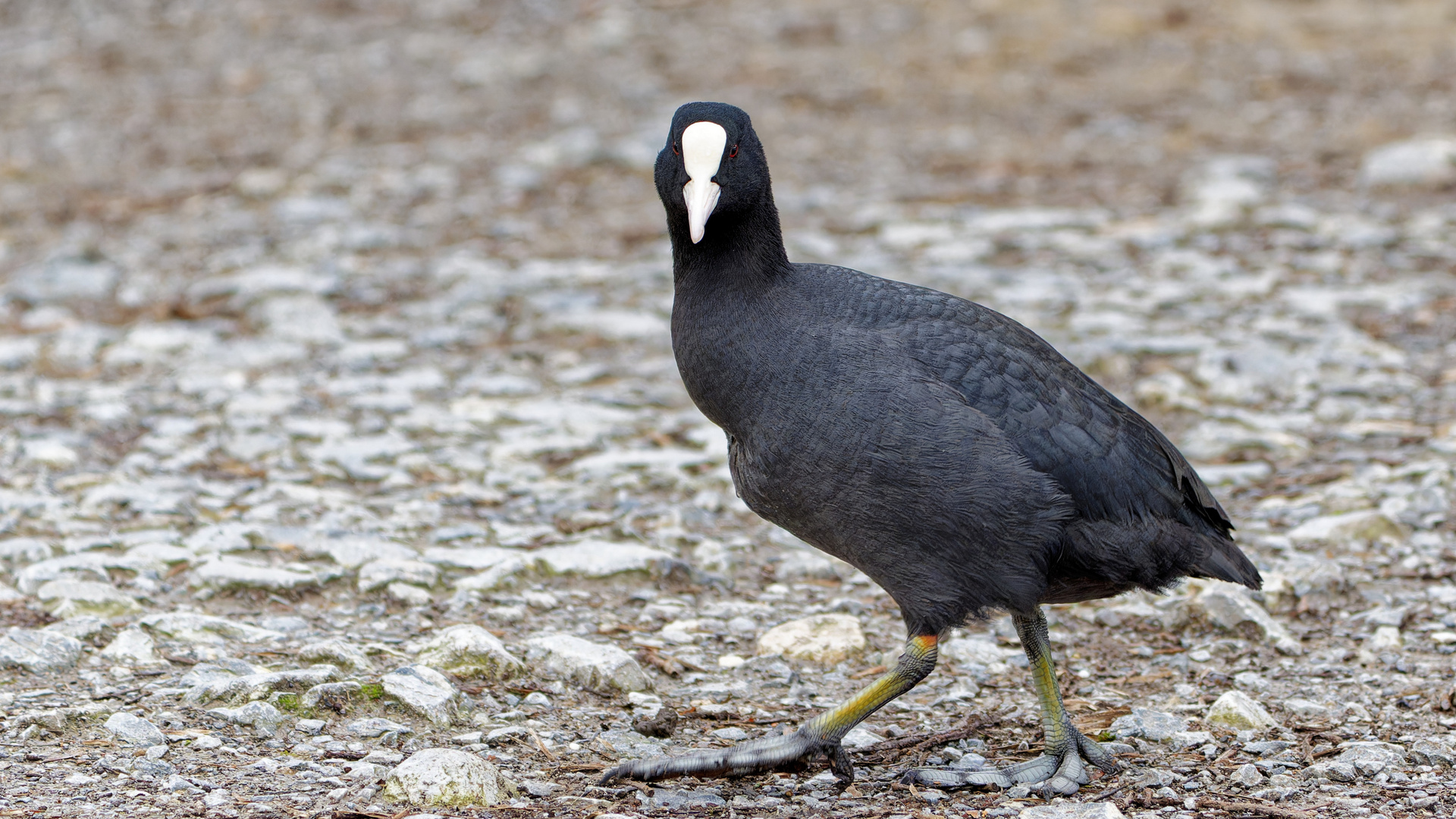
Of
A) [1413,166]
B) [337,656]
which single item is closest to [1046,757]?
[337,656]

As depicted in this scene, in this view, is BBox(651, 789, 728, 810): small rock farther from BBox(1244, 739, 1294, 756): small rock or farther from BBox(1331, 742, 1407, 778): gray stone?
BBox(1331, 742, 1407, 778): gray stone

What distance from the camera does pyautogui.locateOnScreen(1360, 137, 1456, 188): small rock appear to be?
35.2ft

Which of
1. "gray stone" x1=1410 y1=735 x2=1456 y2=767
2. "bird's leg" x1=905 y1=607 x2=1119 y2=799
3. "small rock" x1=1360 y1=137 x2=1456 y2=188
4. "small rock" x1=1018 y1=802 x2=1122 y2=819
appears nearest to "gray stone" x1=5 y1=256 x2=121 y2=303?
"bird's leg" x1=905 y1=607 x2=1119 y2=799

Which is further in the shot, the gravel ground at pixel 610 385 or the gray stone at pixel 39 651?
the gray stone at pixel 39 651

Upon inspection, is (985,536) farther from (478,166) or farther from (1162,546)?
(478,166)

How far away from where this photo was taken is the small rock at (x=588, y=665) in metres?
5.06

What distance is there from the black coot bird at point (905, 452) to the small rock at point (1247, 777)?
355 mm

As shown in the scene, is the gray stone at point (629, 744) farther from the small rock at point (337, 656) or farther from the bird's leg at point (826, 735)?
the small rock at point (337, 656)

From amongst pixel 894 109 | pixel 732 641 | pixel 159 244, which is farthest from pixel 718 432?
pixel 894 109

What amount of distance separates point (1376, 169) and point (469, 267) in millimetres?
6381

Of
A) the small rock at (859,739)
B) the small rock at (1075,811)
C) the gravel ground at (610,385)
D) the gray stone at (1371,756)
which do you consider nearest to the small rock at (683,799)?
the gravel ground at (610,385)

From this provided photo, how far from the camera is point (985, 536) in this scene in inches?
172

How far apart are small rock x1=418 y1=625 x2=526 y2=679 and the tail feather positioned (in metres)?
2.20

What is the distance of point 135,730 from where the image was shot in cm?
439
